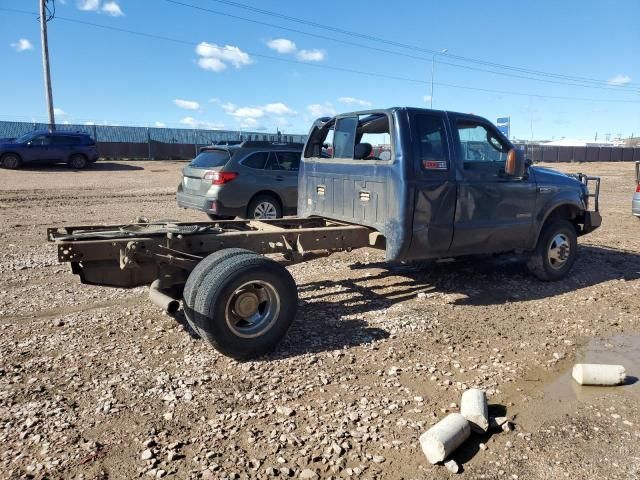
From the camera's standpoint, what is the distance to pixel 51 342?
14.9 ft

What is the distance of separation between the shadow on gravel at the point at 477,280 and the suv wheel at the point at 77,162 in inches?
922

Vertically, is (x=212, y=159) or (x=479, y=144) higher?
(x=479, y=144)

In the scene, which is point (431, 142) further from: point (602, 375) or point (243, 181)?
point (243, 181)

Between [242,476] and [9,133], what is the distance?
37.1 metres

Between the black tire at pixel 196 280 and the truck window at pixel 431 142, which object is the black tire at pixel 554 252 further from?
the black tire at pixel 196 280

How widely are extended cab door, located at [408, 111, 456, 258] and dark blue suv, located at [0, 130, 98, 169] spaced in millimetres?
24421

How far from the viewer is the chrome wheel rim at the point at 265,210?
10352 millimetres

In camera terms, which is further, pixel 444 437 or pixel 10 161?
pixel 10 161

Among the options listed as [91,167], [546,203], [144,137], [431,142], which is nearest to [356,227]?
[431,142]

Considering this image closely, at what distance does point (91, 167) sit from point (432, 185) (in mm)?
26329

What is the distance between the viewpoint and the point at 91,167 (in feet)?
91.5

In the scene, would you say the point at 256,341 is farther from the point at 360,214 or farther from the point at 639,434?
the point at 639,434

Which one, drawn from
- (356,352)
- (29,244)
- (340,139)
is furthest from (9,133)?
(356,352)

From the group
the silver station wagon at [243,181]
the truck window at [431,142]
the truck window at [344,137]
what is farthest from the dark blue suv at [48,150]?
the truck window at [431,142]
